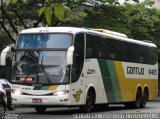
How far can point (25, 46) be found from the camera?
1788 cm

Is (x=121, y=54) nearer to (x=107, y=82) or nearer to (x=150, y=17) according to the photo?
(x=107, y=82)

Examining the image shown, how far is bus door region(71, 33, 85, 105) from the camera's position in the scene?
Answer: 56.2 ft

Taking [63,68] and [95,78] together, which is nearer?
[63,68]

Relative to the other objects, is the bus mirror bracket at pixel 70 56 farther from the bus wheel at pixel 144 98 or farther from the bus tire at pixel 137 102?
the bus wheel at pixel 144 98

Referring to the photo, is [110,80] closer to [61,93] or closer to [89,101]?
[89,101]

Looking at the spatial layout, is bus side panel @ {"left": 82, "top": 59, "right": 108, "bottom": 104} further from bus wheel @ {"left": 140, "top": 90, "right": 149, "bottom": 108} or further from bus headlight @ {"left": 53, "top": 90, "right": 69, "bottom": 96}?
bus wheel @ {"left": 140, "top": 90, "right": 149, "bottom": 108}

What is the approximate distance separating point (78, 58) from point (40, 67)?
1439 millimetres

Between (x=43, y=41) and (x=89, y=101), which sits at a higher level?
(x=43, y=41)

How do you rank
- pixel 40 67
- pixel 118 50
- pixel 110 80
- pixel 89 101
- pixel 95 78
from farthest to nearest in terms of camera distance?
pixel 118 50, pixel 110 80, pixel 95 78, pixel 89 101, pixel 40 67

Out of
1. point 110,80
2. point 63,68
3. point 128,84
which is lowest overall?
point 128,84

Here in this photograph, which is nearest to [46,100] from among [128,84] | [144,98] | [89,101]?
[89,101]

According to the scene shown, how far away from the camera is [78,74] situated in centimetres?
1744

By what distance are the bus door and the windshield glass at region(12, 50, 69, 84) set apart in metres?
0.36

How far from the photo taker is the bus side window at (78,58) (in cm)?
1715
